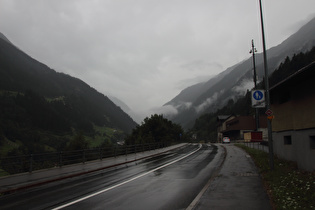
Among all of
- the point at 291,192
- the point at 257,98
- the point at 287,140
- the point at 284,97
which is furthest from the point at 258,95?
the point at 291,192

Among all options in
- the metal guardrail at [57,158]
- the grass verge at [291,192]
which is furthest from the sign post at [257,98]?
the metal guardrail at [57,158]

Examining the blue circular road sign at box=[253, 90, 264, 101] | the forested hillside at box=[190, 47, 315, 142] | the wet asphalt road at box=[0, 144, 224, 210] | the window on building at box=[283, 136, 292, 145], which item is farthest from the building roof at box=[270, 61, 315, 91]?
the forested hillside at box=[190, 47, 315, 142]

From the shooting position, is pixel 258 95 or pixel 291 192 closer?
pixel 291 192

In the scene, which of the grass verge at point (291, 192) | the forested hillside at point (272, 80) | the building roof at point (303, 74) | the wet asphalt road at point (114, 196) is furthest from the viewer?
the forested hillside at point (272, 80)

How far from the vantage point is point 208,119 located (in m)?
154

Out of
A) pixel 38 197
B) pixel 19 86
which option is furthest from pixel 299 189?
pixel 19 86

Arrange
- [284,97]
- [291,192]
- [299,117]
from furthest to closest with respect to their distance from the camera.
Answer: [284,97]
[299,117]
[291,192]

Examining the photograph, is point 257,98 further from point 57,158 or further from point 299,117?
point 57,158

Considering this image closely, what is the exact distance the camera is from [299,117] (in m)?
12.2

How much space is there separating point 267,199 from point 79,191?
6.42m

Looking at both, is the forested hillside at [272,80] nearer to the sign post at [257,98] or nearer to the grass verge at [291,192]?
the sign post at [257,98]

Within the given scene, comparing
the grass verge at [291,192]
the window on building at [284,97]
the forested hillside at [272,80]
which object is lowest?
the grass verge at [291,192]

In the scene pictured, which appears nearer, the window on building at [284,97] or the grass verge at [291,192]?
the grass verge at [291,192]

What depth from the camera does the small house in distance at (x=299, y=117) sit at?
10930 millimetres
